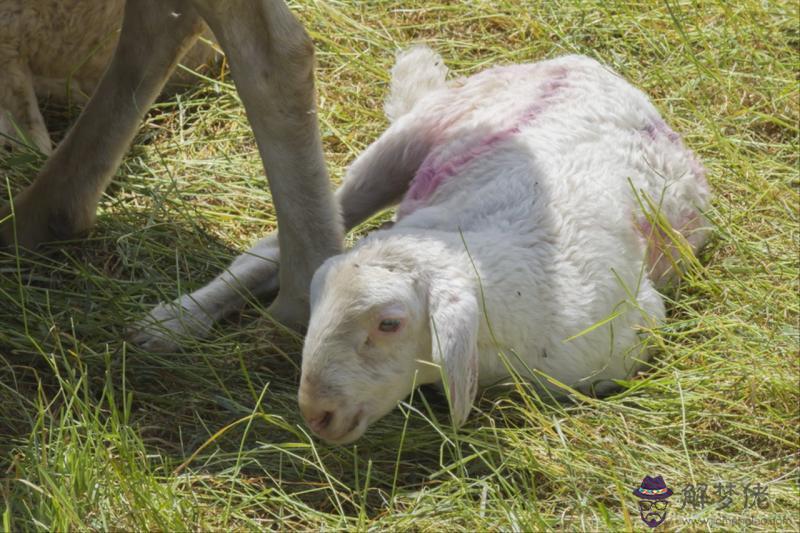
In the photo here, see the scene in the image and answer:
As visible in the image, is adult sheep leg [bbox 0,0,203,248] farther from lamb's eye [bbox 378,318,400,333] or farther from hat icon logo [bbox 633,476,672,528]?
hat icon logo [bbox 633,476,672,528]

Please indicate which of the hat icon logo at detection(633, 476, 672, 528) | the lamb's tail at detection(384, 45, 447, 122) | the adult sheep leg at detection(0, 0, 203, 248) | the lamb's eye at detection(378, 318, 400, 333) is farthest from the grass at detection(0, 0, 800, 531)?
the lamb's tail at detection(384, 45, 447, 122)

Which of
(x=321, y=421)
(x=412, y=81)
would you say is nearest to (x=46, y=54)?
(x=412, y=81)

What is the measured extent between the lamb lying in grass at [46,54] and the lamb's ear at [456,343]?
7.32 feet

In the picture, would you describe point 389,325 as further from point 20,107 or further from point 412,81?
point 20,107

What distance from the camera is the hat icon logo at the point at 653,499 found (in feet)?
9.88

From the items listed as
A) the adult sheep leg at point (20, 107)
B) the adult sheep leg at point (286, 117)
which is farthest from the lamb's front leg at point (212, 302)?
the adult sheep leg at point (20, 107)

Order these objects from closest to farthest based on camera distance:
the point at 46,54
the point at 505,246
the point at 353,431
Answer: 1. the point at 353,431
2. the point at 505,246
3. the point at 46,54

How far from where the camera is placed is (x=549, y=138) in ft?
12.9

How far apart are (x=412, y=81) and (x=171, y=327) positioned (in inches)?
57.2

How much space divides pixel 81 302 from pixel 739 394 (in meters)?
2.09

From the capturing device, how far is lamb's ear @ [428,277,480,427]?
3.10 m

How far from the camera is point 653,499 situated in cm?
308

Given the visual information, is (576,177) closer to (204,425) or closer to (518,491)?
(518,491)

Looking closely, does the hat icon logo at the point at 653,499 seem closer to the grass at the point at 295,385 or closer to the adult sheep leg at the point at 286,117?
the grass at the point at 295,385
